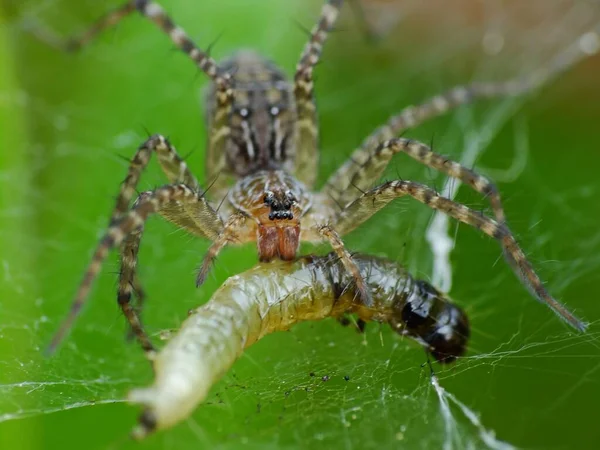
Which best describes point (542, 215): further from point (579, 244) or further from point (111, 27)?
point (111, 27)

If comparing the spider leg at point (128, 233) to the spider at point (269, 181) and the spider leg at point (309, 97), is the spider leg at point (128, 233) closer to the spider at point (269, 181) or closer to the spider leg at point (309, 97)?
the spider at point (269, 181)

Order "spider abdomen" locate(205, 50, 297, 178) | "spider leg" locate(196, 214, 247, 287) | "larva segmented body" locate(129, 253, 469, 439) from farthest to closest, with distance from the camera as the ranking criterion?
"spider abdomen" locate(205, 50, 297, 178) → "spider leg" locate(196, 214, 247, 287) → "larva segmented body" locate(129, 253, 469, 439)

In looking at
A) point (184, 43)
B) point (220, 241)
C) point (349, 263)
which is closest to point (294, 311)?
point (349, 263)

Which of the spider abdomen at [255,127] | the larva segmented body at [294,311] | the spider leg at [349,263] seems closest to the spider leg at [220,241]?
the larva segmented body at [294,311]

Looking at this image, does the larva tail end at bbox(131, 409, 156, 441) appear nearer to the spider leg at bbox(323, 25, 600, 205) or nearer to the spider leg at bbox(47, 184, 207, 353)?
the spider leg at bbox(47, 184, 207, 353)

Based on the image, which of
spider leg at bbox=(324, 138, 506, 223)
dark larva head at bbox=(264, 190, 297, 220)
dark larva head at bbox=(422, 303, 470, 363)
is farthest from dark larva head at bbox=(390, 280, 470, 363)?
dark larva head at bbox=(264, 190, 297, 220)

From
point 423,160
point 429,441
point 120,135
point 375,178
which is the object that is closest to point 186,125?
point 120,135
